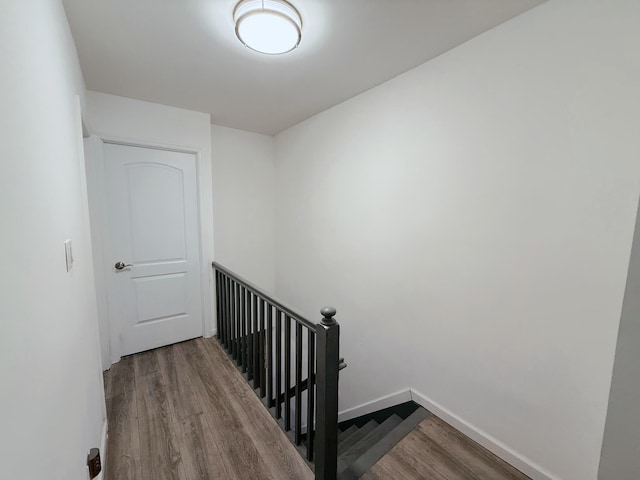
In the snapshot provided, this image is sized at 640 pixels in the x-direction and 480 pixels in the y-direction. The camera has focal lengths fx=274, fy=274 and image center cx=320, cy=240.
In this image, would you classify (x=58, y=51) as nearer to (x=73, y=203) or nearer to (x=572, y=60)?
(x=73, y=203)

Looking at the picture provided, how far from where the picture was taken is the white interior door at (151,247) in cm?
246

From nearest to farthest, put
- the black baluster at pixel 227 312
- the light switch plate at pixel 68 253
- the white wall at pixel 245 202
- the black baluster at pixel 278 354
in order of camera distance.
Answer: the light switch plate at pixel 68 253 < the black baluster at pixel 278 354 < the black baluster at pixel 227 312 < the white wall at pixel 245 202

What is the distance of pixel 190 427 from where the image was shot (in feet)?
5.82

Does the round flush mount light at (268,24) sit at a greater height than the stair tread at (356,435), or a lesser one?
greater

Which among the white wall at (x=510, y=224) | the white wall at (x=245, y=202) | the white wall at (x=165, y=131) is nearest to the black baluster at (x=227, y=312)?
the white wall at (x=165, y=131)

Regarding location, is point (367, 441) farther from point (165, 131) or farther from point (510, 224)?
point (165, 131)

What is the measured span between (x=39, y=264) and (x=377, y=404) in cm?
240

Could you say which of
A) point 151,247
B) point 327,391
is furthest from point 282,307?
point 151,247

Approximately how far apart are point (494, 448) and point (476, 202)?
1.44 m

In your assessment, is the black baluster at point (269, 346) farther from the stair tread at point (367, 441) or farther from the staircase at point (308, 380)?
the stair tread at point (367, 441)

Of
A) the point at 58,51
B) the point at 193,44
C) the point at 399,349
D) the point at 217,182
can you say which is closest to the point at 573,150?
the point at 399,349

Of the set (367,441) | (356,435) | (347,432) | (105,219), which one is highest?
(105,219)

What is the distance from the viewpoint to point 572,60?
1256mm

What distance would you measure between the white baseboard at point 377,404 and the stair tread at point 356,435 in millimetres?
96
